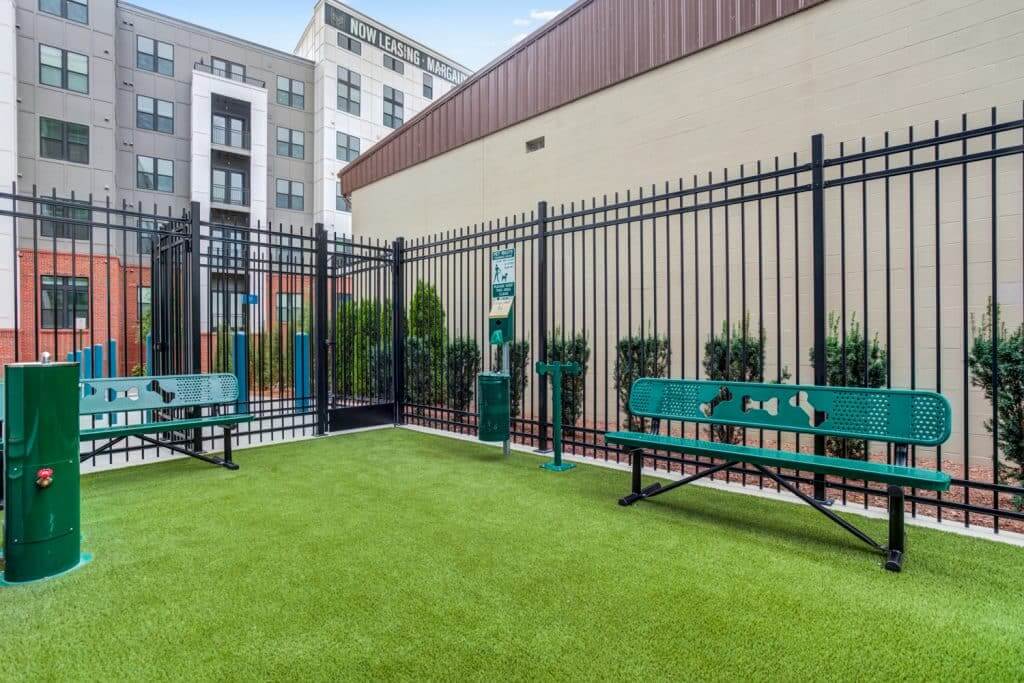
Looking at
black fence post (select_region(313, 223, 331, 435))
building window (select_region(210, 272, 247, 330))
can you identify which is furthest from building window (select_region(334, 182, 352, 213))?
black fence post (select_region(313, 223, 331, 435))

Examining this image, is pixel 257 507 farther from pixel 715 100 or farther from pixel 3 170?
pixel 3 170

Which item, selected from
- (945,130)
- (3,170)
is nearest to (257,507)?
(945,130)

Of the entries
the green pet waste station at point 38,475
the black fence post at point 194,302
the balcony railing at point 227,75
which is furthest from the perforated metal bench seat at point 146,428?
the balcony railing at point 227,75

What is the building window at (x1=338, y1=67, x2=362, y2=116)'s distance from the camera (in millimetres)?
26266

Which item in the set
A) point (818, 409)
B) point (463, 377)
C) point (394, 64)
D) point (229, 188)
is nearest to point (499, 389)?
point (463, 377)

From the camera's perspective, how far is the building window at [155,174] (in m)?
21.7

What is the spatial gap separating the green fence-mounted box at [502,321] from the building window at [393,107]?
25.6m

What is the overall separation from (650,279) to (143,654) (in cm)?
806

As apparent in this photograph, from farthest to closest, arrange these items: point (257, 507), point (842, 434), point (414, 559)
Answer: point (257, 507)
point (842, 434)
point (414, 559)

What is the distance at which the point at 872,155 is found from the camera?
3.76 metres

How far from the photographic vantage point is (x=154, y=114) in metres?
22.1

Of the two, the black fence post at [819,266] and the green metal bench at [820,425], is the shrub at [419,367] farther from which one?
the black fence post at [819,266]

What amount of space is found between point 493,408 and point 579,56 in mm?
7488

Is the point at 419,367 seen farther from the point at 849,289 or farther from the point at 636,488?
the point at 849,289
